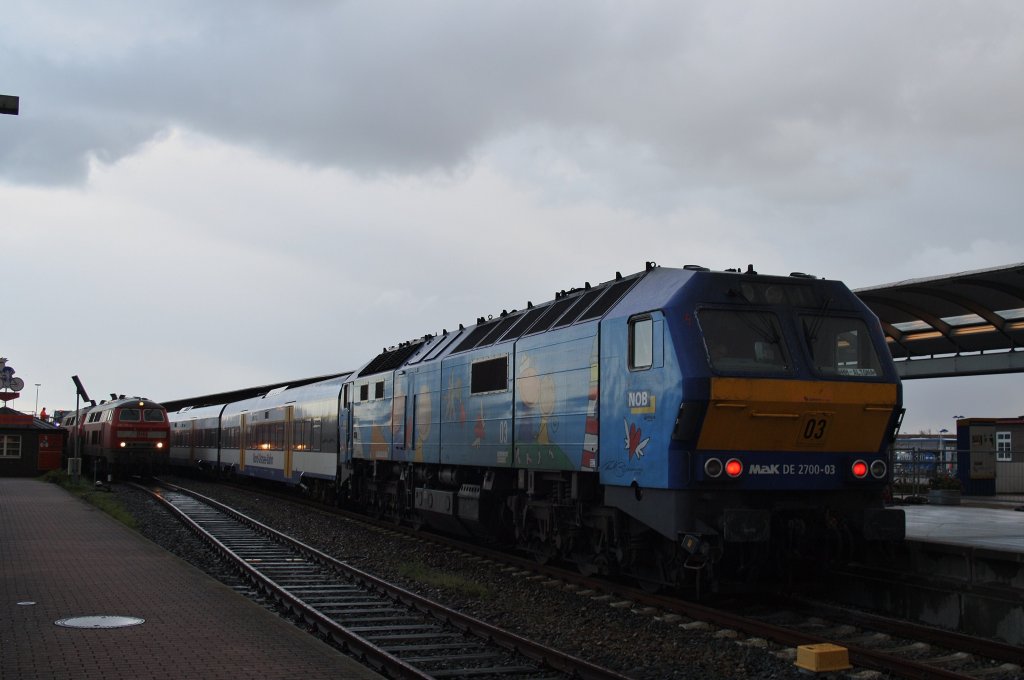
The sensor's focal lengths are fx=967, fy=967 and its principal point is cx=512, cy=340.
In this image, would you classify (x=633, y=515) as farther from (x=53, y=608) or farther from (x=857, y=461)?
(x=53, y=608)

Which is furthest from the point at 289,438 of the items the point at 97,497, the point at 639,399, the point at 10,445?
the point at 639,399

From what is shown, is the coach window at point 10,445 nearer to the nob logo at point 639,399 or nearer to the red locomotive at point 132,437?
the red locomotive at point 132,437

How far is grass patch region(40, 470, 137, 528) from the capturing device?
73.7ft

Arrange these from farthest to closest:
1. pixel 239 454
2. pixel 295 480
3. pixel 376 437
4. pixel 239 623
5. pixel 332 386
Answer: pixel 239 454 < pixel 295 480 < pixel 332 386 < pixel 376 437 < pixel 239 623

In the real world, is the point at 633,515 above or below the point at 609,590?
above

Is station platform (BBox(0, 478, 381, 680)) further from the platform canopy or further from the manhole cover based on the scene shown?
the platform canopy

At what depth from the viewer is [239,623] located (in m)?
9.59

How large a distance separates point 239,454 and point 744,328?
31.3 meters

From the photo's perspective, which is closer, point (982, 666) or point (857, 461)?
point (982, 666)

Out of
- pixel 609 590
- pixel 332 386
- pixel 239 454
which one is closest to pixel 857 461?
pixel 609 590

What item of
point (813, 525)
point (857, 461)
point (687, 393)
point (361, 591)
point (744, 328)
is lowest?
point (361, 591)

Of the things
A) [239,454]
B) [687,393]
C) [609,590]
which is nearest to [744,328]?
[687,393]

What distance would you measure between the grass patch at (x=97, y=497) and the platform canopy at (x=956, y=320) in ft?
55.3

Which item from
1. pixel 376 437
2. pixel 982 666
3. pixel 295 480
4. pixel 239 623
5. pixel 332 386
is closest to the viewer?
pixel 982 666
